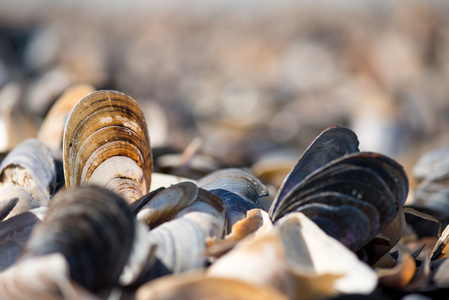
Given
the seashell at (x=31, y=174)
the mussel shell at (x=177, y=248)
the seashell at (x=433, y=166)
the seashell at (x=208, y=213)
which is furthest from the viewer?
the seashell at (x=433, y=166)

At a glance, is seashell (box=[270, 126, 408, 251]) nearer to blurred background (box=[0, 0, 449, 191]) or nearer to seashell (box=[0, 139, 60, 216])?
seashell (box=[0, 139, 60, 216])

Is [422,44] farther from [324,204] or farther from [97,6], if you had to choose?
[97,6]

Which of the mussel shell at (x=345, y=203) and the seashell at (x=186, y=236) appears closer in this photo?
the seashell at (x=186, y=236)

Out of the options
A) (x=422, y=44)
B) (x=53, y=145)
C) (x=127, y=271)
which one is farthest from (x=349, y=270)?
(x=422, y=44)

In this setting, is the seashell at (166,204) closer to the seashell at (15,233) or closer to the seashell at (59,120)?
the seashell at (15,233)

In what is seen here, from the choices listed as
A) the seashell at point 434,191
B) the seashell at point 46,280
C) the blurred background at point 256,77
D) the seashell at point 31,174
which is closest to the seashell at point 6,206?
the seashell at point 31,174

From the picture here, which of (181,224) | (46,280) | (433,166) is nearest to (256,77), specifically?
(433,166)
